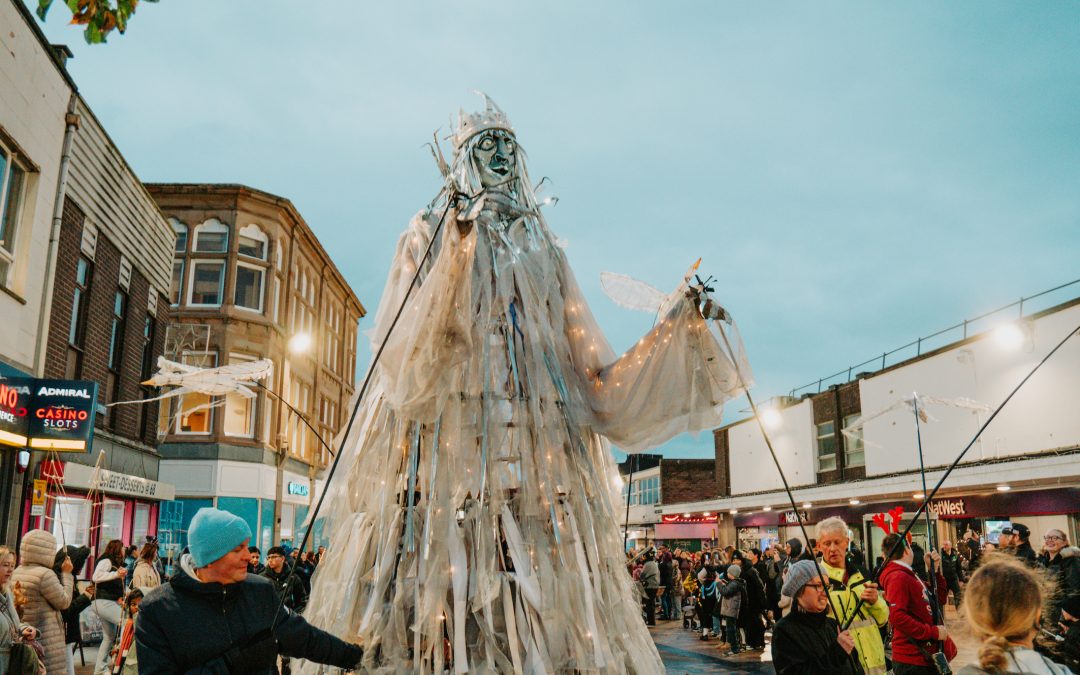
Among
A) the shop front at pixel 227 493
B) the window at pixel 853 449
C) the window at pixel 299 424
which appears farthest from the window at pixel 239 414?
the window at pixel 853 449

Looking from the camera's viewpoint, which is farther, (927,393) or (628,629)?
(927,393)

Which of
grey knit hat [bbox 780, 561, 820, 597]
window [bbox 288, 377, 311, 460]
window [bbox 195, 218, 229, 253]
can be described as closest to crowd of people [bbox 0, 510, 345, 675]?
grey knit hat [bbox 780, 561, 820, 597]

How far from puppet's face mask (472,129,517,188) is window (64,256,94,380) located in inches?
411

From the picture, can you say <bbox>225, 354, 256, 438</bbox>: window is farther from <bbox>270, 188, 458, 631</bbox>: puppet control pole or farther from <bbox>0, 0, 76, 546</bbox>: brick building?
<bbox>270, 188, 458, 631</bbox>: puppet control pole

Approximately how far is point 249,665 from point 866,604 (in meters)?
3.80

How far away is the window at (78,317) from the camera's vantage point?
482 inches

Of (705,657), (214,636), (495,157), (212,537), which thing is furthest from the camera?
(705,657)

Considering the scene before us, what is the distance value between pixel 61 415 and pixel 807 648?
989 cm

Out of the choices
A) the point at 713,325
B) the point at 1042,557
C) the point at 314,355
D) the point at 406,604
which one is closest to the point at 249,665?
the point at 406,604

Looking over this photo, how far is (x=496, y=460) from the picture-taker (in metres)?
3.03

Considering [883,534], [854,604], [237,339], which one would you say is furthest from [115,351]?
[883,534]

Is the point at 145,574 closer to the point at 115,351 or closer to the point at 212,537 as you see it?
the point at 212,537

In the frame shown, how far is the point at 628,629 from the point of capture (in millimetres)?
3062

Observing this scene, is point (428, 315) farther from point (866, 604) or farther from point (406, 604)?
point (866, 604)
